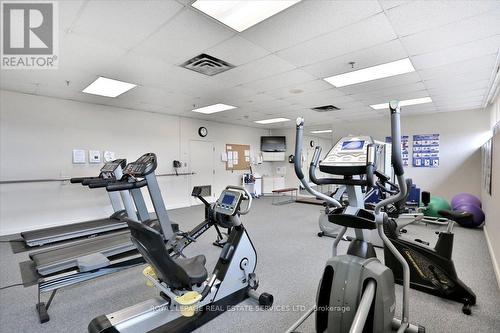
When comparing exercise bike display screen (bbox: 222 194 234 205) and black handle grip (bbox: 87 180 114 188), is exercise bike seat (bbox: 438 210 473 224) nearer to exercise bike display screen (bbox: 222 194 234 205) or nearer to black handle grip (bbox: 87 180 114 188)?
exercise bike display screen (bbox: 222 194 234 205)

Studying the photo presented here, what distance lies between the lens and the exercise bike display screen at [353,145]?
1.72 meters

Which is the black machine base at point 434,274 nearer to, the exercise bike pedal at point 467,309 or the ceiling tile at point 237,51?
the exercise bike pedal at point 467,309

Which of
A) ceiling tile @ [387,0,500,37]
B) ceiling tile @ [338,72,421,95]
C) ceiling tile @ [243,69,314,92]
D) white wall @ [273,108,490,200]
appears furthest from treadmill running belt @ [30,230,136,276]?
white wall @ [273,108,490,200]

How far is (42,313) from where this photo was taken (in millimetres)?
2098

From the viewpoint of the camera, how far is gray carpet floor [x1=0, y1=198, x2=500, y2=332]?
6.59 ft

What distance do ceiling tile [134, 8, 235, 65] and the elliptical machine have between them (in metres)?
1.39

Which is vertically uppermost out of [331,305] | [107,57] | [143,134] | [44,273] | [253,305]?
[107,57]

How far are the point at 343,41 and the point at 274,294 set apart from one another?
8.78 ft

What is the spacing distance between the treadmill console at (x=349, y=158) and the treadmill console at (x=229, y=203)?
0.82m

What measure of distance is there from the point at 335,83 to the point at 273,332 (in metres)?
3.57

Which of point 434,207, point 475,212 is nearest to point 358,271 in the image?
point 475,212

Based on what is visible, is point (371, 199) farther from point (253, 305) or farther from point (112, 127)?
point (112, 127)

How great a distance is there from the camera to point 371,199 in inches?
221

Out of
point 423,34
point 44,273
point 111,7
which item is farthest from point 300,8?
point 44,273
